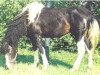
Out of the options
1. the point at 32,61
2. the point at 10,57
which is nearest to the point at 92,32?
the point at 32,61

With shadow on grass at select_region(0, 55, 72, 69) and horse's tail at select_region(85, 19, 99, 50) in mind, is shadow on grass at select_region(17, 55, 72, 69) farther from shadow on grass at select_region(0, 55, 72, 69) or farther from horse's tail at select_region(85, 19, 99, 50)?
horse's tail at select_region(85, 19, 99, 50)

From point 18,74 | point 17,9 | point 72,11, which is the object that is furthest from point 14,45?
point 17,9

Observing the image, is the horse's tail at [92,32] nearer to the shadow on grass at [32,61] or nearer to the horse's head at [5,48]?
the shadow on grass at [32,61]

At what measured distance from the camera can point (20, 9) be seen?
562 inches

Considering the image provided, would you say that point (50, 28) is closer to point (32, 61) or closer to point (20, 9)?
point (32, 61)

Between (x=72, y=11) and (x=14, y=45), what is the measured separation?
2.11 m

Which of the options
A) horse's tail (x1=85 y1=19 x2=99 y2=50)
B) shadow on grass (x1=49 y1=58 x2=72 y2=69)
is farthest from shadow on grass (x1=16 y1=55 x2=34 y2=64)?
horse's tail (x1=85 y1=19 x2=99 y2=50)

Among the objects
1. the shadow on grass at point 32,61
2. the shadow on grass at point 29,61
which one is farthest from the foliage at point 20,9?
the shadow on grass at point 32,61

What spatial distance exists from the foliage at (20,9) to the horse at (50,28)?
3107mm

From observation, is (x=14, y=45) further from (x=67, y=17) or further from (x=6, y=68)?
(x=67, y=17)

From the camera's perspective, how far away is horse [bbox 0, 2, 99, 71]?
424 inches

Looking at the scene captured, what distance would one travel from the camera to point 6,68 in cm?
1048

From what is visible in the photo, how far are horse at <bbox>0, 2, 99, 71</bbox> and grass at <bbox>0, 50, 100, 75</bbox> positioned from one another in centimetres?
32

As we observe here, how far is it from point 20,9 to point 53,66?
387 centimetres
